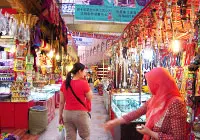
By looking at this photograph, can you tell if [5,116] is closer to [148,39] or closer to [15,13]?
[15,13]

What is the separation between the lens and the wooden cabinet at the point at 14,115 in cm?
740

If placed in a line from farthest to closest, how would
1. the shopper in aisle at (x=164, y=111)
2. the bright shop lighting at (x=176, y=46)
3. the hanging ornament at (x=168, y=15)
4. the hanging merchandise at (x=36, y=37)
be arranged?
the hanging merchandise at (x=36, y=37)
the bright shop lighting at (x=176, y=46)
the hanging ornament at (x=168, y=15)
the shopper in aisle at (x=164, y=111)

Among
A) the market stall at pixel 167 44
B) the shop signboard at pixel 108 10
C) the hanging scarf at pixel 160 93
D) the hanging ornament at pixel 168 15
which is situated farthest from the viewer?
the shop signboard at pixel 108 10

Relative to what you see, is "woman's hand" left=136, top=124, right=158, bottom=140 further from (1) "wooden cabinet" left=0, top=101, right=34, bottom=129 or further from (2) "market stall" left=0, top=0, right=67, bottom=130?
(1) "wooden cabinet" left=0, top=101, right=34, bottom=129

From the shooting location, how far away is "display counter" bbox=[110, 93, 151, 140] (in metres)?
5.30

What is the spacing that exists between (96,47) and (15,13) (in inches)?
987

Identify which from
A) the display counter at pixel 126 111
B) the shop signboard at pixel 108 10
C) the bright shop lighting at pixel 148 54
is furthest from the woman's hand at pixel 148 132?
the shop signboard at pixel 108 10

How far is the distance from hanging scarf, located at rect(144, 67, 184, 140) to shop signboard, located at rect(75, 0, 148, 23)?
393 inches

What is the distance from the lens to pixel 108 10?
41.7 ft

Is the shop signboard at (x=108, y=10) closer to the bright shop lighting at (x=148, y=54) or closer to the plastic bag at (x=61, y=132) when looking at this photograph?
the bright shop lighting at (x=148, y=54)

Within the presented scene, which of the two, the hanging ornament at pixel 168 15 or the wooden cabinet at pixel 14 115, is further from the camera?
the wooden cabinet at pixel 14 115

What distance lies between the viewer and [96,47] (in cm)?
3212

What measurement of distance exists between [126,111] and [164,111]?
3.62 m

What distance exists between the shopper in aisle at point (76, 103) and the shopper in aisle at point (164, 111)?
2082mm
